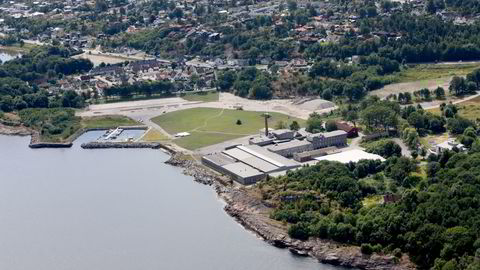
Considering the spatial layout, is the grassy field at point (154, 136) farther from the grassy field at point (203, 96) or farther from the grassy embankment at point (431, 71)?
the grassy embankment at point (431, 71)

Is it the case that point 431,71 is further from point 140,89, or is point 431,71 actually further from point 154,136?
point 154,136

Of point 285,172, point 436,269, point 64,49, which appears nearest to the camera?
point 436,269

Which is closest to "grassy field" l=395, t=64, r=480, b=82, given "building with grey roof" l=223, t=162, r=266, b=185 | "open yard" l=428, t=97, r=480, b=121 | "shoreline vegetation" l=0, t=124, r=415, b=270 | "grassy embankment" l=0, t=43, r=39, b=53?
"open yard" l=428, t=97, r=480, b=121

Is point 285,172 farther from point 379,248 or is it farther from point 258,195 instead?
point 379,248

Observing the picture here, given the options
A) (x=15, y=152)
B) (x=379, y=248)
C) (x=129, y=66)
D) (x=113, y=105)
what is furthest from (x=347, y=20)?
(x=379, y=248)

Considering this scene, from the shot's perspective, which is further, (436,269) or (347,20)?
(347,20)

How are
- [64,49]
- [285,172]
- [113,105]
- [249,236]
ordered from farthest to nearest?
[64,49] → [113,105] → [285,172] → [249,236]
